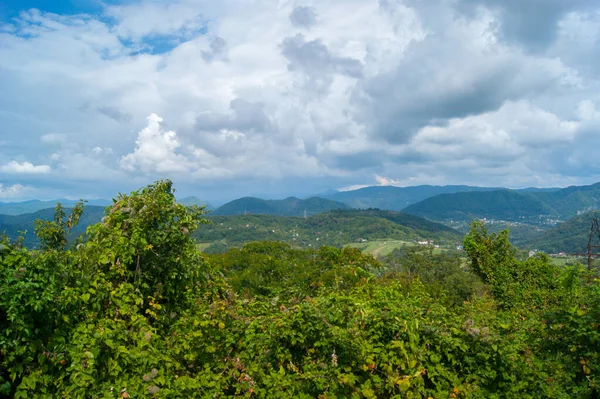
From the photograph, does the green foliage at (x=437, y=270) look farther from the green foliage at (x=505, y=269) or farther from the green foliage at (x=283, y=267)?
the green foliage at (x=283, y=267)

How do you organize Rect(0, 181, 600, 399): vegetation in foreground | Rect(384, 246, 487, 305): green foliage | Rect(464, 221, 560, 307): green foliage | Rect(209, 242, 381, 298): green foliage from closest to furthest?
Rect(0, 181, 600, 399): vegetation in foreground → Rect(209, 242, 381, 298): green foliage → Rect(464, 221, 560, 307): green foliage → Rect(384, 246, 487, 305): green foliage

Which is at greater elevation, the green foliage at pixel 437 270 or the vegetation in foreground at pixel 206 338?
the vegetation in foreground at pixel 206 338

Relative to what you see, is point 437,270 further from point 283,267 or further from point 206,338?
point 206,338

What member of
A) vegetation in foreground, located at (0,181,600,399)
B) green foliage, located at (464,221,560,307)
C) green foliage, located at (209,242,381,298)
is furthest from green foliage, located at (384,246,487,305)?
vegetation in foreground, located at (0,181,600,399)

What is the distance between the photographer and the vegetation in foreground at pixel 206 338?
14.4 feet

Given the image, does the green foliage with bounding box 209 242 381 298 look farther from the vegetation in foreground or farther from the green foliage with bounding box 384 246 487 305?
the green foliage with bounding box 384 246 487 305

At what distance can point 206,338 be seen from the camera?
5543mm

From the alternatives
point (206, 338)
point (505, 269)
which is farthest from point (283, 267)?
point (505, 269)

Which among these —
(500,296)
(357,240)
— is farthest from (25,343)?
(357,240)

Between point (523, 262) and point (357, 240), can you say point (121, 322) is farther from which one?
point (357, 240)

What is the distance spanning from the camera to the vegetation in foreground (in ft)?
14.4

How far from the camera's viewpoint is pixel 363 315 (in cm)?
542

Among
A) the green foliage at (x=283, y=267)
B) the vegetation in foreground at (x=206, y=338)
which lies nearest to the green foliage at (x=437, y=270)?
the green foliage at (x=283, y=267)

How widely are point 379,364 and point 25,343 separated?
4.51m
